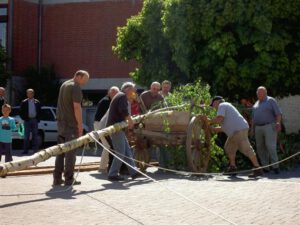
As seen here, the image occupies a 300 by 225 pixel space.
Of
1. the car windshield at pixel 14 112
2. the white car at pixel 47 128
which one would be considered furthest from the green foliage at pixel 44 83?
the car windshield at pixel 14 112

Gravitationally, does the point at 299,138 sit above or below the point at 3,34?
below

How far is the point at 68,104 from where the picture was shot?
10930mm

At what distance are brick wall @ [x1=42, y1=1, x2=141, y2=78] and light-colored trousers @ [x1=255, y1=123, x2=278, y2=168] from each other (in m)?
16.0

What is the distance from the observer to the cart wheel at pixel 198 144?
12578 millimetres

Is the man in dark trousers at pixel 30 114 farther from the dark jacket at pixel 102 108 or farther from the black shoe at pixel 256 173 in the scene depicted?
the black shoe at pixel 256 173

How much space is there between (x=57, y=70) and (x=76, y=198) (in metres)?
22.2

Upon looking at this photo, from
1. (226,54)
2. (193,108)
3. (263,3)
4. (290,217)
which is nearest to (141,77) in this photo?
(226,54)

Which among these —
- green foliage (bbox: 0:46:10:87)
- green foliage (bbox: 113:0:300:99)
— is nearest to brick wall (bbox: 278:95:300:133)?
green foliage (bbox: 113:0:300:99)

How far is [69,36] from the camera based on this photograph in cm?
3144

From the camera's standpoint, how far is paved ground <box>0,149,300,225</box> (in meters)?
7.90

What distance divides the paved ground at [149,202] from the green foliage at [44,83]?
56.2 ft

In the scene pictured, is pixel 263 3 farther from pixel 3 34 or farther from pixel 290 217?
pixel 3 34

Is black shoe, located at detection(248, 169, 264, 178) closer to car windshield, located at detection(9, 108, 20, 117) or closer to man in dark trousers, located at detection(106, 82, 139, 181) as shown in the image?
man in dark trousers, located at detection(106, 82, 139, 181)

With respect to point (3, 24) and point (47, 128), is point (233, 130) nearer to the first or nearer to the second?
point (47, 128)
